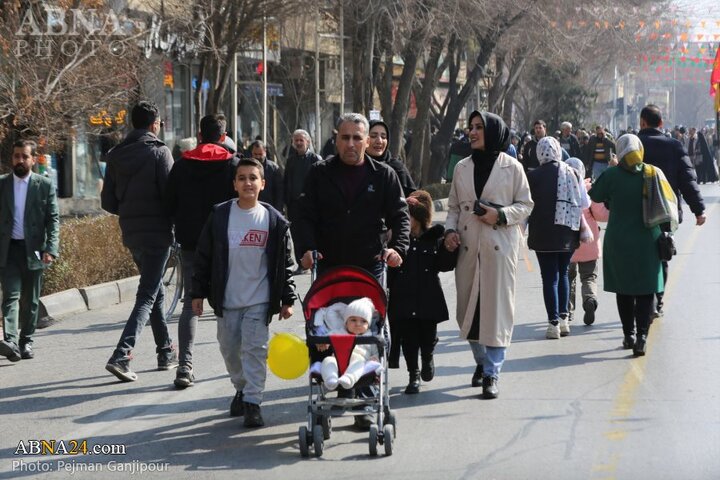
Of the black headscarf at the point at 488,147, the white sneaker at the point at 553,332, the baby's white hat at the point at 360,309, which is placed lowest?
the white sneaker at the point at 553,332

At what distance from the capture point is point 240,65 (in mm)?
32688

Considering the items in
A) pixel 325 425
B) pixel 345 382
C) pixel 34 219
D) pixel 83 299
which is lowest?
pixel 83 299

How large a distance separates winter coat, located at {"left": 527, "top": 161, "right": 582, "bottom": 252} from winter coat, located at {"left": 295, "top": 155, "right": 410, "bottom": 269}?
3.28 metres

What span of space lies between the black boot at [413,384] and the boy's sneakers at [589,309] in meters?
3.47

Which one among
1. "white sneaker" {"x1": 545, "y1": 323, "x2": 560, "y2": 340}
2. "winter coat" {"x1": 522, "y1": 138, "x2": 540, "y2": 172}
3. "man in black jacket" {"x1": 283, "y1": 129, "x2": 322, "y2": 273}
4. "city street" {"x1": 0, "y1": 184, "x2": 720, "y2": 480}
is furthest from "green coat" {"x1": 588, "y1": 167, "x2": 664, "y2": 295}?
"winter coat" {"x1": 522, "y1": 138, "x2": 540, "y2": 172}

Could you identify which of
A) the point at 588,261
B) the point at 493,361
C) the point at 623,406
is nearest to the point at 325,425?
the point at 493,361

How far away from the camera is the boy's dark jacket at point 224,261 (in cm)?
761

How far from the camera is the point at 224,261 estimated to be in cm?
762

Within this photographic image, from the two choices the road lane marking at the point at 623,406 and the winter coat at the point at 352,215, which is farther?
the winter coat at the point at 352,215

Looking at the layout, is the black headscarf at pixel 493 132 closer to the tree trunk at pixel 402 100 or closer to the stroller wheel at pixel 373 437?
the stroller wheel at pixel 373 437

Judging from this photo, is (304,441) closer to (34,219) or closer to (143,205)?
(143,205)

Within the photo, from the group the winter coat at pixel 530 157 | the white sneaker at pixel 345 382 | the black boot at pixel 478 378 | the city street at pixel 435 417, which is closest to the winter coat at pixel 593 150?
the winter coat at pixel 530 157

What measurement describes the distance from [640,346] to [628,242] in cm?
86

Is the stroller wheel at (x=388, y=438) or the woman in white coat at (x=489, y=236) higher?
the woman in white coat at (x=489, y=236)
